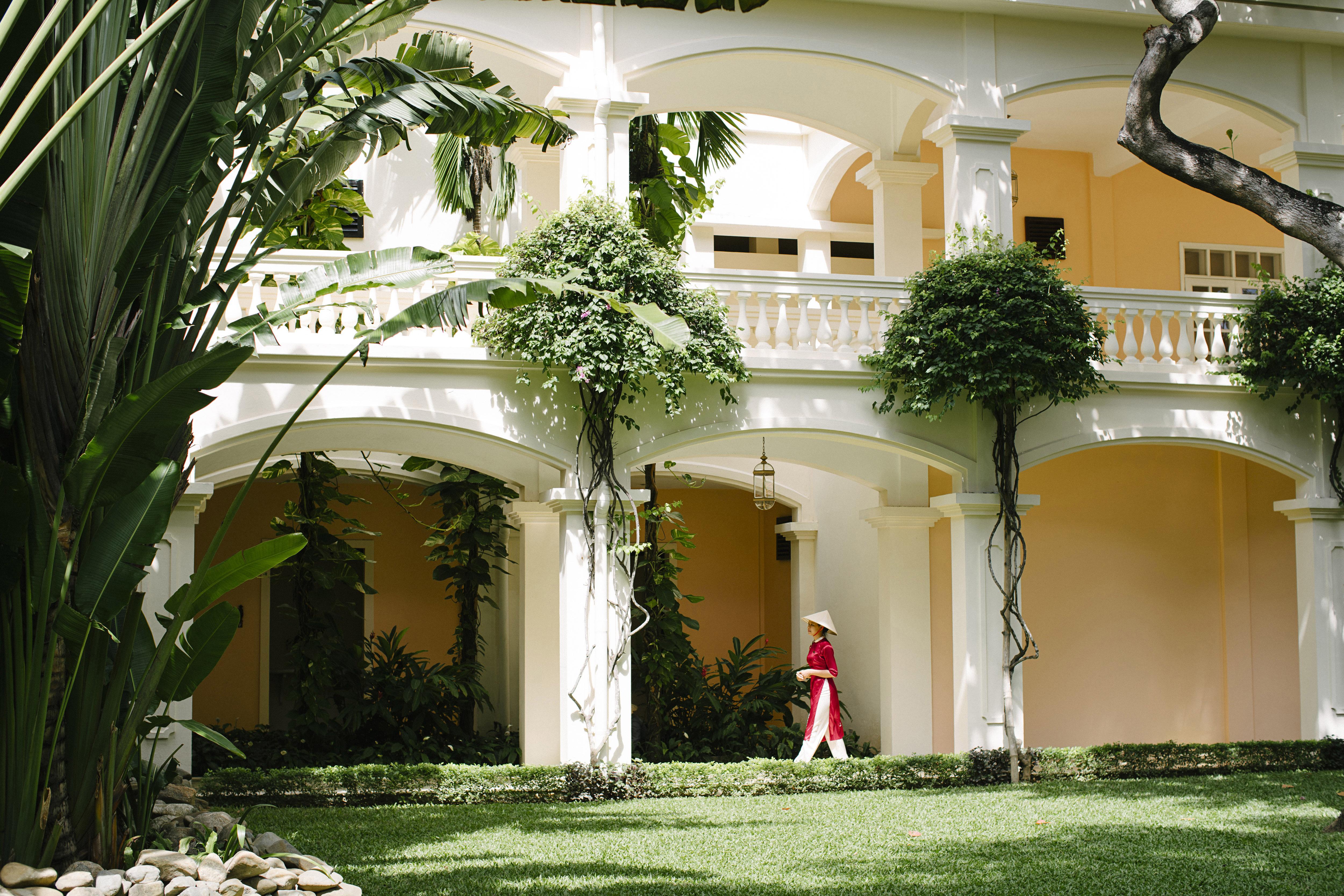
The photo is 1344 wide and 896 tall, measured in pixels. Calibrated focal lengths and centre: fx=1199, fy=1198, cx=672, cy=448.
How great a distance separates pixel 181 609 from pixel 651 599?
6.75 meters

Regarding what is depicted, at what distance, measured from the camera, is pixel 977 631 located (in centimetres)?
1034

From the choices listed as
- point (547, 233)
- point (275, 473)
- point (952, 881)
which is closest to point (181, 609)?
point (952, 881)

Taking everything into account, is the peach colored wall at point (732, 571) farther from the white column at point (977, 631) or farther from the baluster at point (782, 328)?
the baluster at point (782, 328)

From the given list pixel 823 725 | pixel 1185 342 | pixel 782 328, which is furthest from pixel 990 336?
pixel 823 725

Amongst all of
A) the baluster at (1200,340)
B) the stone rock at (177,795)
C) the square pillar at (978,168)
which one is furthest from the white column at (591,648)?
the baluster at (1200,340)

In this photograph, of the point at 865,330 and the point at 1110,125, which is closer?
the point at 865,330

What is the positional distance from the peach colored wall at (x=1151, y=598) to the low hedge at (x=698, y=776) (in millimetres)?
1869

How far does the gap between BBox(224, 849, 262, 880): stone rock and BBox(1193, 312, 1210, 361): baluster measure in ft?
30.1

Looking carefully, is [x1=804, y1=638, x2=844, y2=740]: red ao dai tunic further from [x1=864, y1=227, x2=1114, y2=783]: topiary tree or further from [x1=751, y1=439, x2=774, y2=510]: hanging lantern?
[x1=751, y1=439, x2=774, y2=510]: hanging lantern

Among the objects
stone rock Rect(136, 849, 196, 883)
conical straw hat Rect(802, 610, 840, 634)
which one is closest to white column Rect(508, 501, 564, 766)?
conical straw hat Rect(802, 610, 840, 634)

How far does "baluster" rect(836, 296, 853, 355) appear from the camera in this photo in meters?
10.4

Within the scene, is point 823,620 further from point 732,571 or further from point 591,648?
point 732,571

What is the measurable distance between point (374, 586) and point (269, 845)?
901cm

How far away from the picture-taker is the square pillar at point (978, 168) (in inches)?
425
